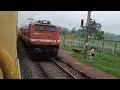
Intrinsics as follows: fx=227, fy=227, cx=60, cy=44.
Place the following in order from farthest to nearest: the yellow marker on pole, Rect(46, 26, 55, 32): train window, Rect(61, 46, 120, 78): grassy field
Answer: Rect(46, 26, 55, 32): train window < Rect(61, 46, 120, 78): grassy field < the yellow marker on pole

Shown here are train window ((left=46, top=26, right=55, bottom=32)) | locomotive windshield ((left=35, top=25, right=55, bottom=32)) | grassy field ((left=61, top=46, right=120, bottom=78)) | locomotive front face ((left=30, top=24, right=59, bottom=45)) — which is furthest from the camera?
train window ((left=46, top=26, right=55, bottom=32))

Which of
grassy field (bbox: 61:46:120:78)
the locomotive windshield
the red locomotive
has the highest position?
the locomotive windshield

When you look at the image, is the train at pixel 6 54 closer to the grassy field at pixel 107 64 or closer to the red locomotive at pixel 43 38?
the grassy field at pixel 107 64

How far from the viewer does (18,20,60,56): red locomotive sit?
1767cm

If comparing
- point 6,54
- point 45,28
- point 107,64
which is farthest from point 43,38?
point 6,54

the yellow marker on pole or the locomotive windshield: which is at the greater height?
the locomotive windshield

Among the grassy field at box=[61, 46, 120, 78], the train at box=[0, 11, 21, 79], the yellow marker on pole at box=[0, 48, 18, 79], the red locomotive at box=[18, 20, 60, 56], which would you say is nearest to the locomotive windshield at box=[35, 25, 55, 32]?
the red locomotive at box=[18, 20, 60, 56]

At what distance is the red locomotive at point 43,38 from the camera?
1767 cm

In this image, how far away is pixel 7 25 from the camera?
4.38m

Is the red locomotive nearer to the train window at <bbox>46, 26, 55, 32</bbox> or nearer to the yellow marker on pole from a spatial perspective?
the train window at <bbox>46, 26, 55, 32</bbox>
